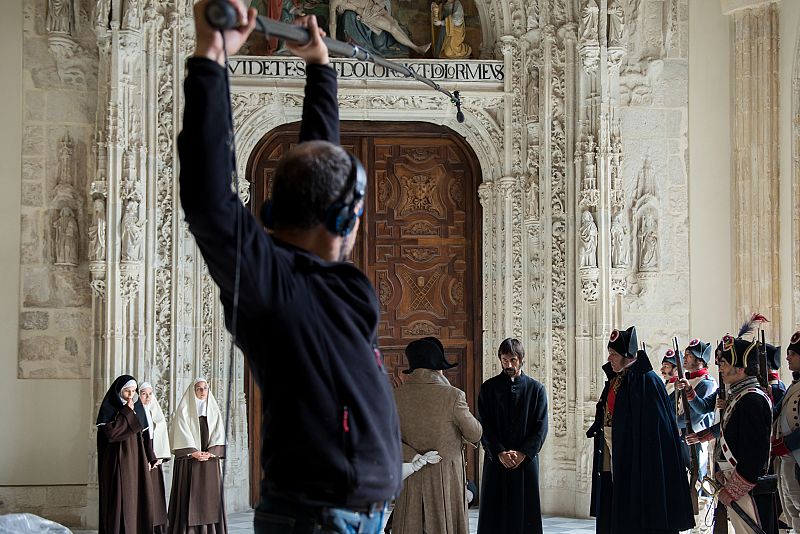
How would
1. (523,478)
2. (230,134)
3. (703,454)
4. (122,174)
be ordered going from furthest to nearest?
(122,174)
(703,454)
(523,478)
(230,134)

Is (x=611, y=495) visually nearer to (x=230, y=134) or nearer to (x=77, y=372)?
(x=77, y=372)

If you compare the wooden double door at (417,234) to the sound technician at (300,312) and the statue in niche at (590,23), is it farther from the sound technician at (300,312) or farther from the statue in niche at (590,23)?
the sound technician at (300,312)

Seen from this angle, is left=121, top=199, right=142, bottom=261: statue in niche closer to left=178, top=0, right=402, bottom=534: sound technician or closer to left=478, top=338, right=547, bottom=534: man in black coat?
left=478, top=338, right=547, bottom=534: man in black coat

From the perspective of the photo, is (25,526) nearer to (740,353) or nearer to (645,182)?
(740,353)

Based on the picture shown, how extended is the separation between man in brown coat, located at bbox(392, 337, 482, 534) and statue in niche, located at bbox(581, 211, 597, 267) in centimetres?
436

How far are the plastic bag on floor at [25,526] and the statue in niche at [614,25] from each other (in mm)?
7121

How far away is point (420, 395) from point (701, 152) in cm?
611

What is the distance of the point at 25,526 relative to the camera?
7992mm

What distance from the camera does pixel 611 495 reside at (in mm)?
8289

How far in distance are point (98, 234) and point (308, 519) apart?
920 cm

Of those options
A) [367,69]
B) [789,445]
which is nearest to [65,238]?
[367,69]

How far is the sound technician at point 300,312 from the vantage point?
2.08 meters

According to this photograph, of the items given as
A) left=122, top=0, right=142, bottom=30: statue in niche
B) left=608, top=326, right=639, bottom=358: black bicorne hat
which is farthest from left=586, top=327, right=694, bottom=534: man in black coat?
left=122, top=0, right=142, bottom=30: statue in niche

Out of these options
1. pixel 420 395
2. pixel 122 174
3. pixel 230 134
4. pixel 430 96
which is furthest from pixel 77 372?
pixel 230 134
